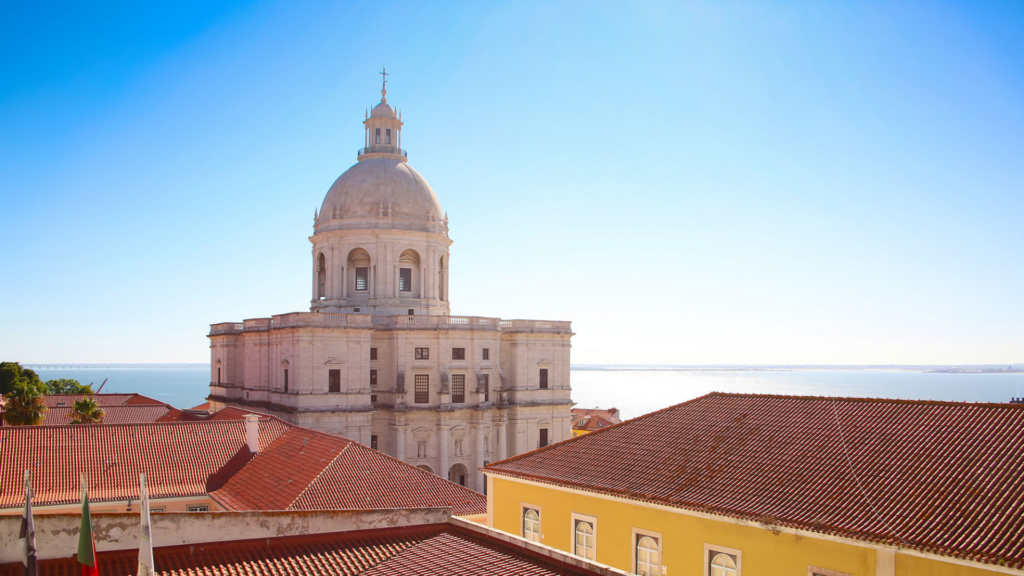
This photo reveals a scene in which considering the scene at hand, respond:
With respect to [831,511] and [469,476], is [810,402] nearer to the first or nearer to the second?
[831,511]

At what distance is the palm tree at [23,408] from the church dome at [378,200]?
65.5 ft

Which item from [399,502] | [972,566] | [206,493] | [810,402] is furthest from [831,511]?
[206,493]

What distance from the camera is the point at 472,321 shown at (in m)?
49.7

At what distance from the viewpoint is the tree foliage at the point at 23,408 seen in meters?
40.0

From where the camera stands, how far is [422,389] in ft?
159

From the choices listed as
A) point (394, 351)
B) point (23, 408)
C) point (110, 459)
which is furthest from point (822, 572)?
point (23, 408)

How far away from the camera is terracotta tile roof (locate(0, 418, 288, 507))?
1038 inches

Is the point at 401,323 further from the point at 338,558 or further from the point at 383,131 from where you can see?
the point at 338,558

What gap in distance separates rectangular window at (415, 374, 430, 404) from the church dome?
34.2 feet

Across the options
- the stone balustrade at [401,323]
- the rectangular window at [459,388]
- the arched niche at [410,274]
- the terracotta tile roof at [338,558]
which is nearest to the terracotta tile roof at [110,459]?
the terracotta tile roof at [338,558]

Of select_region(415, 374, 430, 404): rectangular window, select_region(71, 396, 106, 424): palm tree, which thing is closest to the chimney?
select_region(71, 396, 106, 424): palm tree

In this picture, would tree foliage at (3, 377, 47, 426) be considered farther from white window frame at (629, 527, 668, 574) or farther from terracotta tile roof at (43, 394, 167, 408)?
white window frame at (629, 527, 668, 574)

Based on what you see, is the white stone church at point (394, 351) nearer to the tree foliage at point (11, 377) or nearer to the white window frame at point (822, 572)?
the tree foliage at point (11, 377)

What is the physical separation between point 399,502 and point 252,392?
30.2 m
